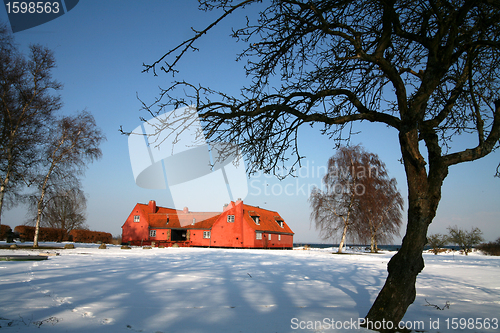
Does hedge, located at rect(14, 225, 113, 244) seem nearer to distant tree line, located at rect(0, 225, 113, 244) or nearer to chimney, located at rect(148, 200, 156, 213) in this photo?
distant tree line, located at rect(0, 225, 113, 244)

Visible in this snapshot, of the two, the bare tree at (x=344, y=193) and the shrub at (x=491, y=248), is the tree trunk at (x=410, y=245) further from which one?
the shrub at (x=491, y=248)

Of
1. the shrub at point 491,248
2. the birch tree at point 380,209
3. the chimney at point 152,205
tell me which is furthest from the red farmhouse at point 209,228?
the shrub at point 491,248

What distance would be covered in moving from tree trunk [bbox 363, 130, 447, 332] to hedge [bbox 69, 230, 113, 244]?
43359 mm

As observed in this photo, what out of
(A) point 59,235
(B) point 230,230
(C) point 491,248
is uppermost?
(B) point 230,230

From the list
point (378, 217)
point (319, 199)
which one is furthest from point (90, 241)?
point (378, 217)

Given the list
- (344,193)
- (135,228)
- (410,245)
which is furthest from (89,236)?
(410,245)

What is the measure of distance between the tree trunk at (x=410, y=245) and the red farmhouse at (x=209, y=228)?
33632mm

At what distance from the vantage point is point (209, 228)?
40.2 metres

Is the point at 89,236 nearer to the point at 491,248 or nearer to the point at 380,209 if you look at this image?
the point at 380,209

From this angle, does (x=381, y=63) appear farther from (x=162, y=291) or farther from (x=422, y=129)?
(x=162, y=291)

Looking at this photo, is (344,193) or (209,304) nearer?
(209,304)

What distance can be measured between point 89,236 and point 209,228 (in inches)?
703

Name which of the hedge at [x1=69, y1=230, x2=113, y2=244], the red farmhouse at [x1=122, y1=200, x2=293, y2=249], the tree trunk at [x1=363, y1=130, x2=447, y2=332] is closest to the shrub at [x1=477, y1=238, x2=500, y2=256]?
the red farmhouse at [x1=122, y1=200, x2=293, y2=249]

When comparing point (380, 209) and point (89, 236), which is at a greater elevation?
point (380, 209)
